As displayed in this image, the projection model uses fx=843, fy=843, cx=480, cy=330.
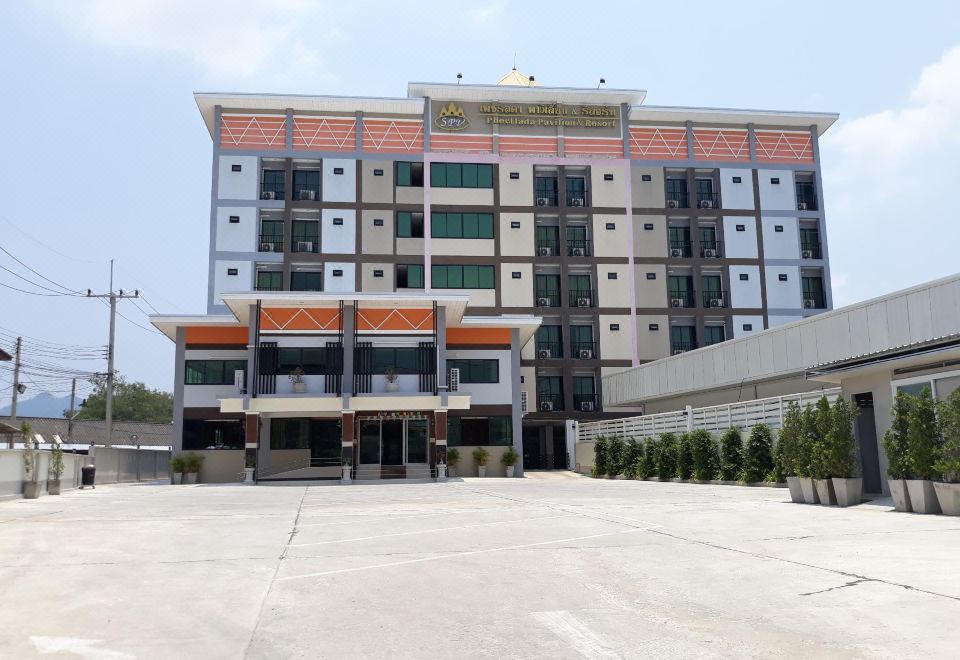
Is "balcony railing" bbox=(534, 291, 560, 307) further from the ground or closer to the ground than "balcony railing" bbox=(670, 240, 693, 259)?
closer to the ground

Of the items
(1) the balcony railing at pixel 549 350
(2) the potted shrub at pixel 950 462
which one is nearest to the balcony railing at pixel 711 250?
(1) the balcony railing at pixel 549 350

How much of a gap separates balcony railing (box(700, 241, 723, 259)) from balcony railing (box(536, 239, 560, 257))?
10.5 meters

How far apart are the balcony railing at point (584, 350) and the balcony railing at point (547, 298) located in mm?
3080

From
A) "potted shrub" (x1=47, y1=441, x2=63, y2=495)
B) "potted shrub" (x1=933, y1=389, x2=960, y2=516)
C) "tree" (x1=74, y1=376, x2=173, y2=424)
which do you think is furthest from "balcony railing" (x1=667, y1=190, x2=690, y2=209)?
"tree" (x1=74, y1=376, x2=173, y2=424)

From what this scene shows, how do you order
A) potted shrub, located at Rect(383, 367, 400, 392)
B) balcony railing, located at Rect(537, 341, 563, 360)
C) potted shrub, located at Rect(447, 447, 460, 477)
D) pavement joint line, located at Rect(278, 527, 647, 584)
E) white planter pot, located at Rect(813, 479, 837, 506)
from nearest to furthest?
pavement joint line, located at Rect(278, 527, 647, 584) → white planter pot, located at Rect(813, 479, 837, 506) → potted shrub, located at Rect(383, 367, 400, 392) → potted shrub, located at Rect(447, 447, 460, 477) → balcony railing, located at Rect(537, 341, 563, 360)

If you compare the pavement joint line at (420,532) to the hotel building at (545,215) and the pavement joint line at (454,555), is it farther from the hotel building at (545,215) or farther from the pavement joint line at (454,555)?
the hotel building at (545,215)

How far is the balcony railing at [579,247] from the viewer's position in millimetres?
59000

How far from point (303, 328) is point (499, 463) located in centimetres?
1310

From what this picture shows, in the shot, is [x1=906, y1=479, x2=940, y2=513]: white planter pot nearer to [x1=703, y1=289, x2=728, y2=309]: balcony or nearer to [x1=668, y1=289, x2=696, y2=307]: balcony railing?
[x1=668, y1=289, x2=696, y2=307]: balcony railing

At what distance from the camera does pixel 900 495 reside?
51.1 feet

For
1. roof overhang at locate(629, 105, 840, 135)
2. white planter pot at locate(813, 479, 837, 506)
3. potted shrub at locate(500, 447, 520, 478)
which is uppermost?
roof overhang at locate(629, 105, 840, 135)

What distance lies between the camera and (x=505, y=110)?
59.8 meters

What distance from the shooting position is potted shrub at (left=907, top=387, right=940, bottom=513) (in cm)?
1502

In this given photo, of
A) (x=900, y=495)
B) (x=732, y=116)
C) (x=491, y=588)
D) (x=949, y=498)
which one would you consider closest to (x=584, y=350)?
(x=732, y=116)
